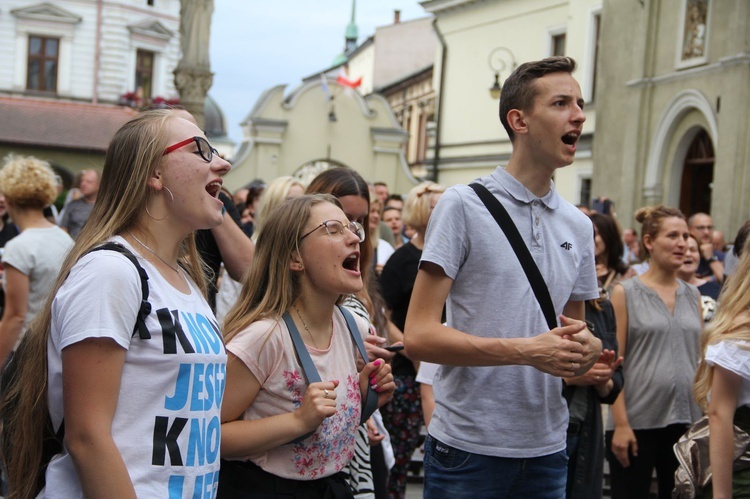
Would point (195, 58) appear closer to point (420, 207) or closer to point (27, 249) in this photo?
point (420, 207)

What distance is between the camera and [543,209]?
3734mm

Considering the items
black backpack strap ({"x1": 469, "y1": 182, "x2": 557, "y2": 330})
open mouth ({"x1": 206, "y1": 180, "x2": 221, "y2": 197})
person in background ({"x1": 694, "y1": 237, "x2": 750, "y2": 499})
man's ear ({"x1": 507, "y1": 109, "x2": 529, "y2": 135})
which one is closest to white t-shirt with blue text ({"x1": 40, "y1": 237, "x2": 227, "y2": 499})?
open mouth ({"x1": 206, "y1": 180, "x2": 221, "y2": 197})

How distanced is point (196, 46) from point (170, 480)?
15.6m

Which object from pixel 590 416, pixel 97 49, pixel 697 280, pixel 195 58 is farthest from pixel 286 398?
pixel 97 49

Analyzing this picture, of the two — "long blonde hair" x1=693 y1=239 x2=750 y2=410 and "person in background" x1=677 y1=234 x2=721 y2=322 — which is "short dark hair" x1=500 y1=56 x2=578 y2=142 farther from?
"person in background" x1=677 y1=234 x2=721 y2=322

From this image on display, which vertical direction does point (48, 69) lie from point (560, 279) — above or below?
above

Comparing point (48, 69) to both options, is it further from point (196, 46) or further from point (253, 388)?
point (253, 388)

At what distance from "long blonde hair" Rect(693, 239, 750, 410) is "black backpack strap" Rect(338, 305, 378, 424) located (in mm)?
1391

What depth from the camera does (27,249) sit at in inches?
234

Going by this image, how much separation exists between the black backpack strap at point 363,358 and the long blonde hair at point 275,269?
272 millimetres

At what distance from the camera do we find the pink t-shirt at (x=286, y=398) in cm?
350

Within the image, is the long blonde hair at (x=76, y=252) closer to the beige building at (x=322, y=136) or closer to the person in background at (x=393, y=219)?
the person in background at (x=393, y=219)

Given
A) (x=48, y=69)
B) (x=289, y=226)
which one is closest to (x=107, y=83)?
(x=48, y=69)

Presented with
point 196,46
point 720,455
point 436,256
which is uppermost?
point 196,46
